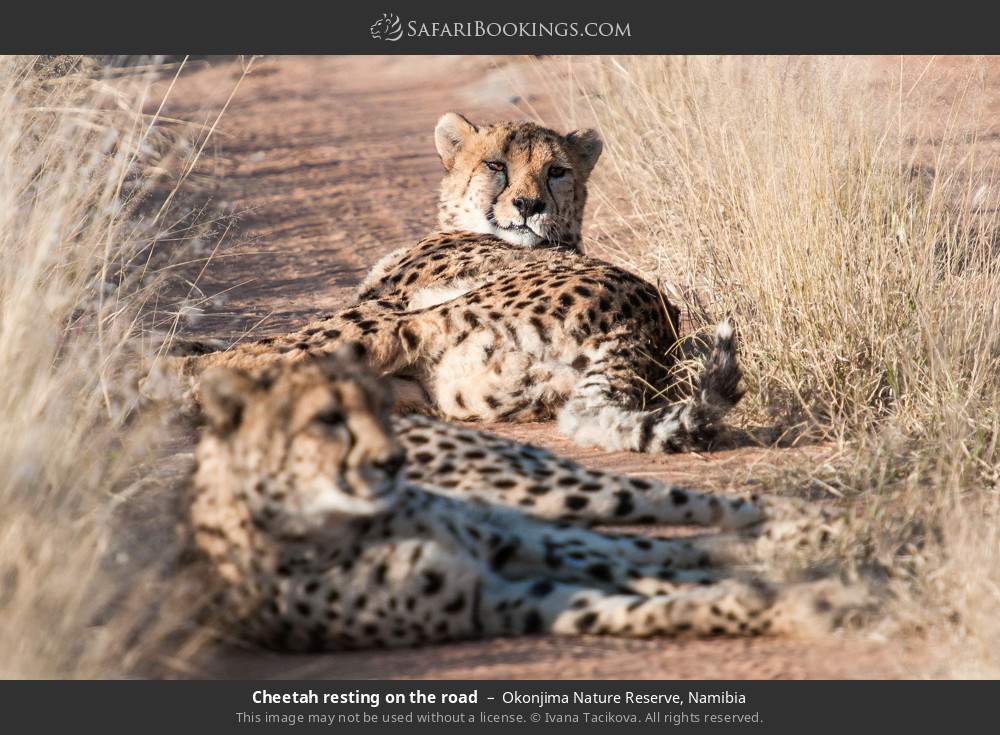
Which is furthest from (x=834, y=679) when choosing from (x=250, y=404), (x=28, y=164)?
(x=28, y=164)

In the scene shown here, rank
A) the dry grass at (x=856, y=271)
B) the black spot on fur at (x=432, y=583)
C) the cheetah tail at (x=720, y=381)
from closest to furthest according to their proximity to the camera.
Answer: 1. the black spot on fur at (x=432, y=583)
2. the dry grass at (x=856, y=271)
3. the cheetah tail at (x=720, y=381)

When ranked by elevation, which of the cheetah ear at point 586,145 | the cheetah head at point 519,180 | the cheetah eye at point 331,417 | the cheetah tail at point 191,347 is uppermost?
the cheetah ear at point 586,145

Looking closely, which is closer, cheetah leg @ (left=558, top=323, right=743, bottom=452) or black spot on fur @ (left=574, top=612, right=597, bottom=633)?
black spot on fur @ (left=574, top=612, right=597, bottom=633)

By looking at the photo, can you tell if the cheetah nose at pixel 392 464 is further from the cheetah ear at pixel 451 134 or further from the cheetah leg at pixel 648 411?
the cheetah ear at pixel 451 134

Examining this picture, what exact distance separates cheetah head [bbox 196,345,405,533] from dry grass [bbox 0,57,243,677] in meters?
0.27

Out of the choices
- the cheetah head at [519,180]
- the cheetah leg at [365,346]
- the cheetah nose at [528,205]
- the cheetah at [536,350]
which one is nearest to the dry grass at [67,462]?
the cheetah leg at [365,346]

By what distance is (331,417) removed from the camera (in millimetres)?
3043

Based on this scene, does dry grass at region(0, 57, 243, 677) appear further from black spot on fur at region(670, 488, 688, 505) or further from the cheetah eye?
black spot on fur at region(670, 488, 688, 505)

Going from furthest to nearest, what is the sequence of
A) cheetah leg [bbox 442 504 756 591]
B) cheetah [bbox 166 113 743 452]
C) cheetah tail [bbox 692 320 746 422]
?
1. cheetah [bbox 166 113 743 452]
2. cheetah tail [bbox 692 320 746 422]
3. cheetah leg [bbox 442 504 756 591]

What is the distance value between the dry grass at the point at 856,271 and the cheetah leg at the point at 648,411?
30 cm

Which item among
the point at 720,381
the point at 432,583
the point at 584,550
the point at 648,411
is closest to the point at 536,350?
the point at 648,411

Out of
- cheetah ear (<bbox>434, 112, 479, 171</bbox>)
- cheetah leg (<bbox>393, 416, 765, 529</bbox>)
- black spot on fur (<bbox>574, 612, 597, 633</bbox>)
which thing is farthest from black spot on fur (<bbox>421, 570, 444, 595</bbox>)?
cheetah ear (<bbox>434, 112, 479, 171</bbox>)

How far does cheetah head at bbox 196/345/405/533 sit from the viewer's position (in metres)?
3.02

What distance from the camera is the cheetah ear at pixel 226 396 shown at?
3033mm
